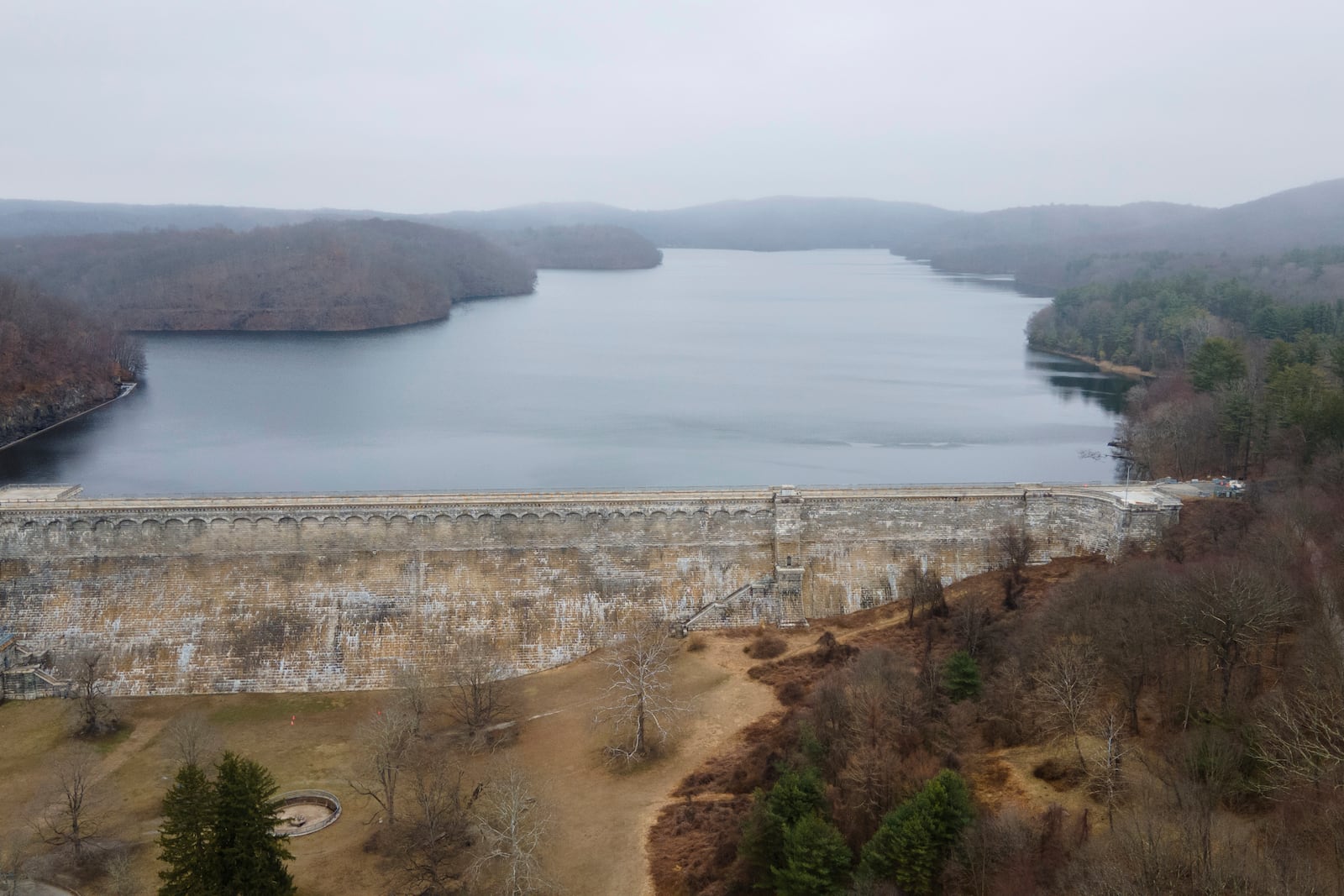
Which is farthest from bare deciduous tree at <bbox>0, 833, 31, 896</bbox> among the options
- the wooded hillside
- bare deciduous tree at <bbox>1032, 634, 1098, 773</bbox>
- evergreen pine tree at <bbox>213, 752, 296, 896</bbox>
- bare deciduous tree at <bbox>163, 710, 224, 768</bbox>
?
the wooded hillside

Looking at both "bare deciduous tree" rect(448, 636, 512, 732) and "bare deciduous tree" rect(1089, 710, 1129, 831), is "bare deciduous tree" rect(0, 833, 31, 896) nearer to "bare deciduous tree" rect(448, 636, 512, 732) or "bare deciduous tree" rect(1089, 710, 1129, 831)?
"bare deciduous tree" rect(448, 636, 512, 732)

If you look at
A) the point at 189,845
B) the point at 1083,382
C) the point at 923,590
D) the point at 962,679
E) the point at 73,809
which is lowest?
the point at 73,809

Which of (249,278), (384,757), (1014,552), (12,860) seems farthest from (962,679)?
(249,278)

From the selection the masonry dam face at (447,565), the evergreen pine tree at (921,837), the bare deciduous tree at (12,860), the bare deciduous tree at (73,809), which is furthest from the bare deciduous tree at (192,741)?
the evergreen pine tree at (921,837)

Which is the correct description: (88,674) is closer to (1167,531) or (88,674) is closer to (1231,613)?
(1231,613)

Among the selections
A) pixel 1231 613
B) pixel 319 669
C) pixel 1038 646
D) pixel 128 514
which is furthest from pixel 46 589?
→ pixel 1231 613

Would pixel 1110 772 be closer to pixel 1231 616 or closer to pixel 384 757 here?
pixel 1231 616

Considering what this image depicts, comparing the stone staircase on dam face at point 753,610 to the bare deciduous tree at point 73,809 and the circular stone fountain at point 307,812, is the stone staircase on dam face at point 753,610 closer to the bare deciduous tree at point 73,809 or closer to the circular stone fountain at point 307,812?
the circular stone fountain at point 307,812
